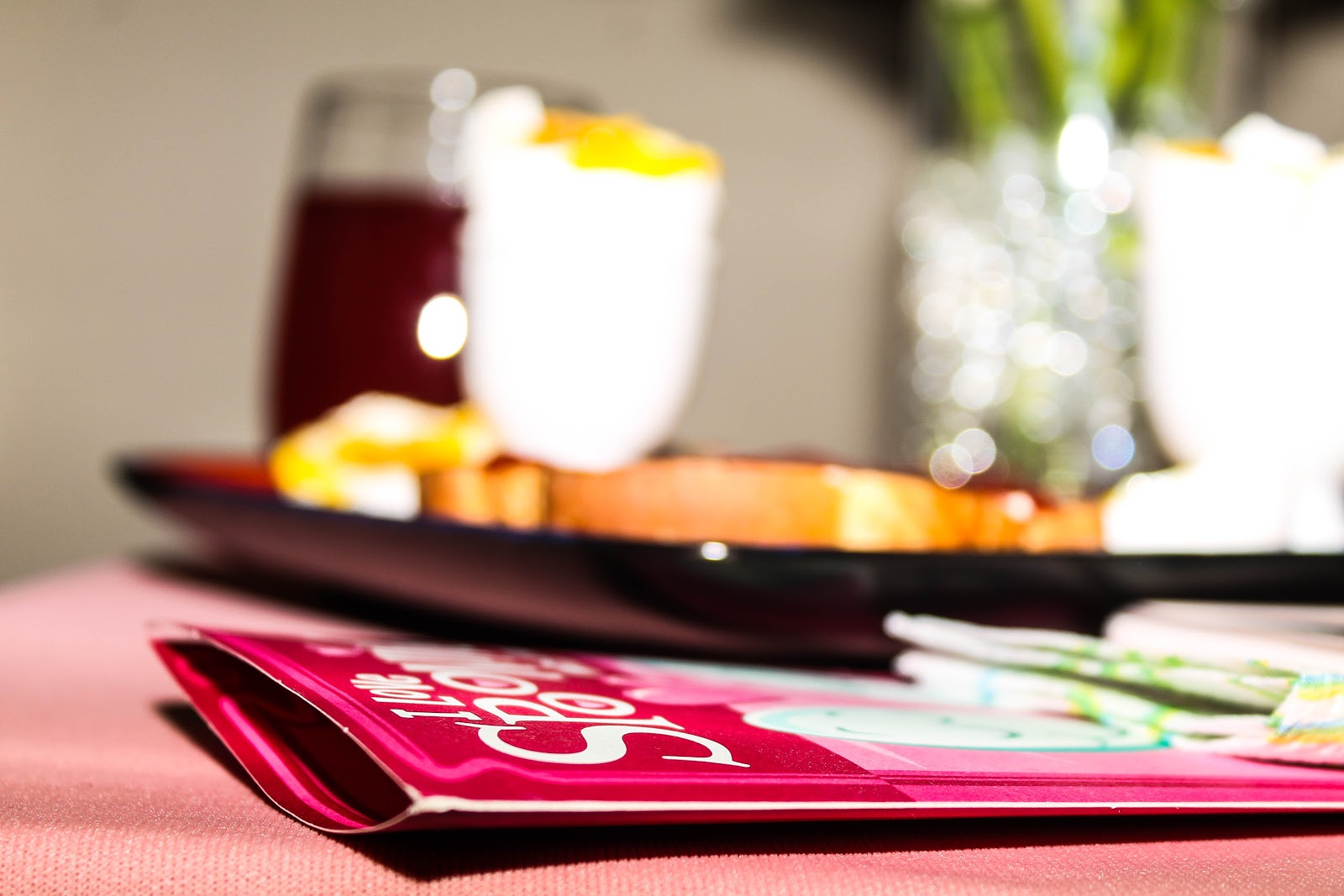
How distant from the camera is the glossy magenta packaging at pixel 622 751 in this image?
0.19 m

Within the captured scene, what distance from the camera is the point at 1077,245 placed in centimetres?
75

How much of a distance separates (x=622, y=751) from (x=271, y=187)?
853 mm

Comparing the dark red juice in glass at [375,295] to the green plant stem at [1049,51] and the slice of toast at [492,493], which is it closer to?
the slice of toast at [492,493]

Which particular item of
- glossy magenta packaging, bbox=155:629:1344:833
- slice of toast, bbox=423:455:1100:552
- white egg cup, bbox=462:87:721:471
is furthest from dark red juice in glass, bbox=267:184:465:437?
glossy magenta packaging, bbox=155:629:1344:833

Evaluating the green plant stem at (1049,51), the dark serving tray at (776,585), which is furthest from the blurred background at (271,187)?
the dark serving tray at (776,585)

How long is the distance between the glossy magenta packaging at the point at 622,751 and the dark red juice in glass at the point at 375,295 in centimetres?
39

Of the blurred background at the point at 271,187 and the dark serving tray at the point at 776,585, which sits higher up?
the blurred background at the point at 271,187

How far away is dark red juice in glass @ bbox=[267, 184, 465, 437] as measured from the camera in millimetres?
670

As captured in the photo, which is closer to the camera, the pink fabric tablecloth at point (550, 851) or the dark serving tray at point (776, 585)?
the pink fabric tablecloth at point (550, 851)

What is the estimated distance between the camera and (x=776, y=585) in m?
0.33

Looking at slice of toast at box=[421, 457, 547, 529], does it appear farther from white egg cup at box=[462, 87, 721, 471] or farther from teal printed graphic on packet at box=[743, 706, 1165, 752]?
teal printed graphic on packet at box=[743, 706, 1165, 752]

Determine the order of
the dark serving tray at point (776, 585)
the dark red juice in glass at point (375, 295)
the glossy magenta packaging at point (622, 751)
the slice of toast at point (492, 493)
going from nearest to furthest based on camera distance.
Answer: the glossy magenta packaging at point (622, 751)
the dark serving tray at point (776, 585)
the slice of toast at point (492, 493)
the dark red juice in glass at point (375, 295)

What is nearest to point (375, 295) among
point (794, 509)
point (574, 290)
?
point (574, 290)

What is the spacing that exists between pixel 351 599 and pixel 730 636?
0.68 feet
